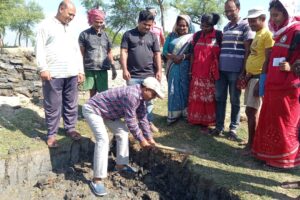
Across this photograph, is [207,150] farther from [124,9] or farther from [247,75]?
[124,9]

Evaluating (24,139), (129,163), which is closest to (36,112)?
(24,139)

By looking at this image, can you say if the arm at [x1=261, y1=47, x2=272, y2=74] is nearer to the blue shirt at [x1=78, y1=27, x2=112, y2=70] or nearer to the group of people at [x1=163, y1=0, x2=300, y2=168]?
the group of people at [x1=163, y1=0, x2=300, y2=168]

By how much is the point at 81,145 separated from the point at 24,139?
0.81 meters

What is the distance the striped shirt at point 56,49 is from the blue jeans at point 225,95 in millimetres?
2133

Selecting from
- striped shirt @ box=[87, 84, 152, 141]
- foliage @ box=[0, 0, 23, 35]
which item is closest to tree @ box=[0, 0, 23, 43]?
foliage @ box=[0, 0, 23, 35]

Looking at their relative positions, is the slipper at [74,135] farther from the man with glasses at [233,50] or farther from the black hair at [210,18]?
the black hair at [210,18]


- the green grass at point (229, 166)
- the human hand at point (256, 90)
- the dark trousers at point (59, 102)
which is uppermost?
the human hand at point (256, 90)

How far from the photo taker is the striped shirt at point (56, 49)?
4555 millimetres

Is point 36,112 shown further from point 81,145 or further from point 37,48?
point 37,48

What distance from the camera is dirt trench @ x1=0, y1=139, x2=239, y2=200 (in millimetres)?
4198

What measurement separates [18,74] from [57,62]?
3.51 meters

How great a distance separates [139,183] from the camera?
4.55 metres

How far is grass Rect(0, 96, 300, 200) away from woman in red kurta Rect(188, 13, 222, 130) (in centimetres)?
32

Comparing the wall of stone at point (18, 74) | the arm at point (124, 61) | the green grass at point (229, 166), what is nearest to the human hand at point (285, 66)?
the green grass at point (229, 166)
